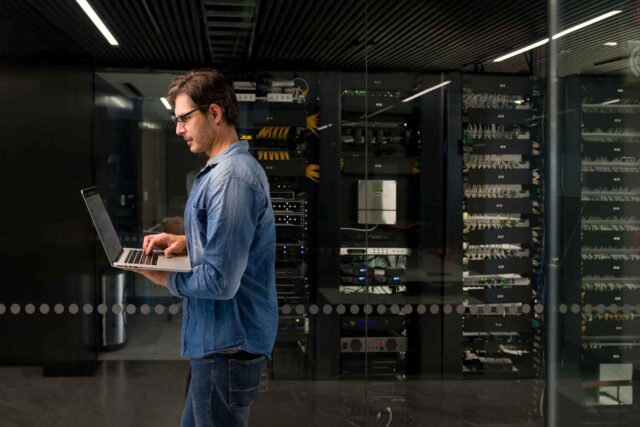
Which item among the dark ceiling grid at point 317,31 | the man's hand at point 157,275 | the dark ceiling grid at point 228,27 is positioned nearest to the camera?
the man's hand at point 157,275

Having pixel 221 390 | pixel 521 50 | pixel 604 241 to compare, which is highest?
pixel 521 50

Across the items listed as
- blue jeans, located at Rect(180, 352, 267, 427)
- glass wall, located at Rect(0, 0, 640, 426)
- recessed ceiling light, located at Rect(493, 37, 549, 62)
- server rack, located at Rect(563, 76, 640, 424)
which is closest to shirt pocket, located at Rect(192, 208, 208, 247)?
blue jeans, located at Rect(180, 352, 267, 427)

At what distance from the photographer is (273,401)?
3463 millimetres

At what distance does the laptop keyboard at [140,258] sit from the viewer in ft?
5.95

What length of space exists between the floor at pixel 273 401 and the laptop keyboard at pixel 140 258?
5.16 feet

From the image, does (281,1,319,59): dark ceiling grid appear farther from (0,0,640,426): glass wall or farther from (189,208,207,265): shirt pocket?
(189,208,207,265): shirt pocket

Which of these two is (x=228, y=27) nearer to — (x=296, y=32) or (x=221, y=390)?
(x=296, y=32)

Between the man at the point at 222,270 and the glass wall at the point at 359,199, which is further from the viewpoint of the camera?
the glass wall at the point at 359,199

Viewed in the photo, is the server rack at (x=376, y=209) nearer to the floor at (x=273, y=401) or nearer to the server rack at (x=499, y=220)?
the floor at (x=273, y=401)

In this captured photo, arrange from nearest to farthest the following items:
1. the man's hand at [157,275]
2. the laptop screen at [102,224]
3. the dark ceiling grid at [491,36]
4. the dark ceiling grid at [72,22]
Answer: the man's hand at [157,275] < the laptop screen at [102,224] < the dark ceiling grid at [72,22] < the dark ceiling grid at [491,36]

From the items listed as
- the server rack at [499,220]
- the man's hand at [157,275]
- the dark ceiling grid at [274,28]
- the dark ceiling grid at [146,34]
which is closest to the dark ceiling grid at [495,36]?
the server rack at [499,220]

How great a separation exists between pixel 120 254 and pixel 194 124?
20.6 inches

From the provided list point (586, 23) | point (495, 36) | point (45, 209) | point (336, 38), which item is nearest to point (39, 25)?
point (45, 209)

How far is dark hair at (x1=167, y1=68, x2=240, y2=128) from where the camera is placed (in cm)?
185
